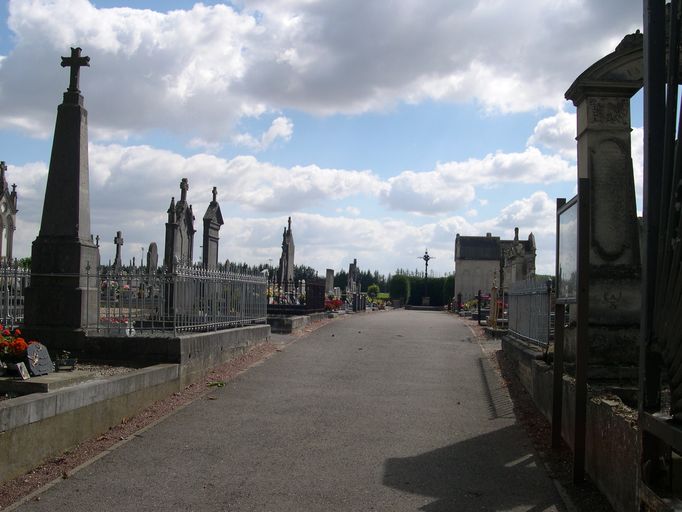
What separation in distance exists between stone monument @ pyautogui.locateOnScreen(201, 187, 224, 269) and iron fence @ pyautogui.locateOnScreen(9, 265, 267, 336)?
8443 millimetres

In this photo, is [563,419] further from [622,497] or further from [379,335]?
[379,335]

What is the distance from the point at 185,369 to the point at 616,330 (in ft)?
19.3

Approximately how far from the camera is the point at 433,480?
6.24 m

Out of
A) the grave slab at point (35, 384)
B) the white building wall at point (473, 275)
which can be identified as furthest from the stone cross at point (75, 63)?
the white building wall at point (473, 275)

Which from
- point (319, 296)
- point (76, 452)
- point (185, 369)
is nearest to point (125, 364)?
point (185, 369)

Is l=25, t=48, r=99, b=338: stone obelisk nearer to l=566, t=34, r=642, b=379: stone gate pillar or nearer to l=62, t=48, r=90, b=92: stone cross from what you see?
l=62, t=48, r=90, b=92: stone cross

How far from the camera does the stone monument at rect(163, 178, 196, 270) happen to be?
21.4 m

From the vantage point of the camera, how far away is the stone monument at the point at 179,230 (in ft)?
70.3

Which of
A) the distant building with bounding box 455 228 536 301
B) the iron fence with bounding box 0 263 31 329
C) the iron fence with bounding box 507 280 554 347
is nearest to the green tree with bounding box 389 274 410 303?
the distant building with bounding box 455 228 536 301

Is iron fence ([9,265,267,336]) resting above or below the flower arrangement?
above

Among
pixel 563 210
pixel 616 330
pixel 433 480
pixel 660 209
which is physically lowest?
pixel 433 480

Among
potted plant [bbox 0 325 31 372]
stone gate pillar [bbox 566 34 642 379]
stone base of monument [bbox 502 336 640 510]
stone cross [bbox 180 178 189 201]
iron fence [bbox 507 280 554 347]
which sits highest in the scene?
stone cross [bbox 180 178 189 201]

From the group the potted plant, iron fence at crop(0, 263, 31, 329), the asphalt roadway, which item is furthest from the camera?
iron fence at crop(0, 263, 31, 329)

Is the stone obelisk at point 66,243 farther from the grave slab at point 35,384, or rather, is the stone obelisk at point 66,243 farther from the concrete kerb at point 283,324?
the concrete kerb at point 283,324
